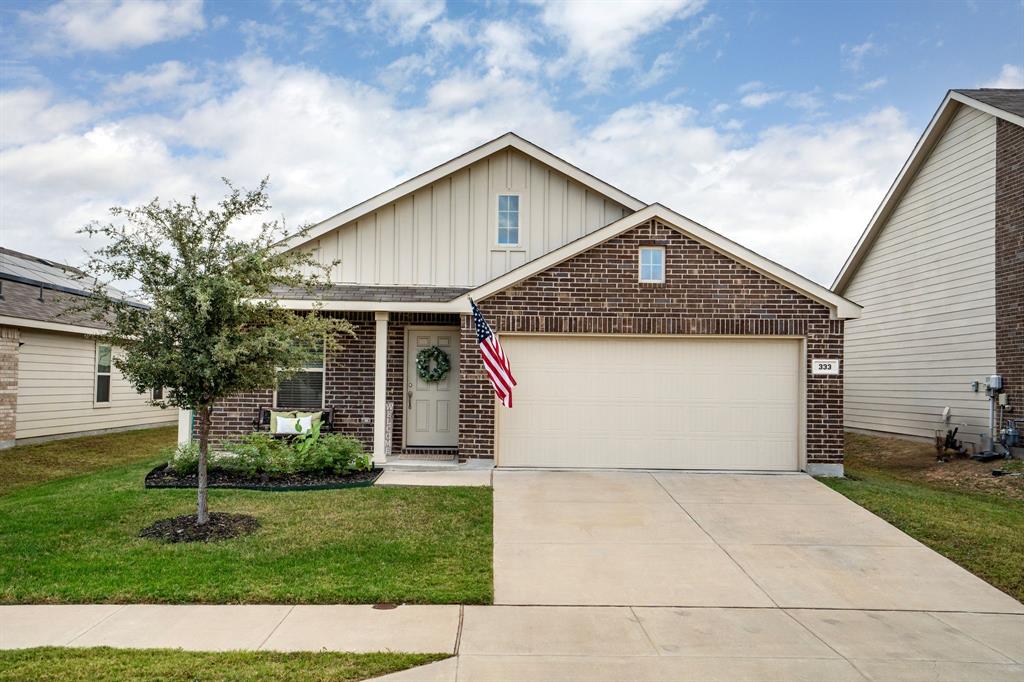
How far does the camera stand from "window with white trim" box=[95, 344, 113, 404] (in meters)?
18.5

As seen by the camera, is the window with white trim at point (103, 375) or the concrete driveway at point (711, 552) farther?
the window with white trim at point (103, 375)

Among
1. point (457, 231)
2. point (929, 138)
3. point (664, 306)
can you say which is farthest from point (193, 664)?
point (929, 138)

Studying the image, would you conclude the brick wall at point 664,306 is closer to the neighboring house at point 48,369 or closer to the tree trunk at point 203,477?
the tree trunk at point 203,477

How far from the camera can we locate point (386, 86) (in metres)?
16.8

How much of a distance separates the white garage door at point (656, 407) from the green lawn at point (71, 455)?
8.03m

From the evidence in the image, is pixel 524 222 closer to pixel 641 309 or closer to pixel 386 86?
pixel 641 309

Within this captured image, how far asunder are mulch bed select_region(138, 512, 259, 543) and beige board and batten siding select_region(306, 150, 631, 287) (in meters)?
5.83

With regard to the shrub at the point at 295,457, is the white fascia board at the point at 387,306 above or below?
above

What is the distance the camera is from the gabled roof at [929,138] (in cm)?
1412

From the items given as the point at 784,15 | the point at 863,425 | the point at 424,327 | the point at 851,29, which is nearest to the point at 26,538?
the point at 424,327

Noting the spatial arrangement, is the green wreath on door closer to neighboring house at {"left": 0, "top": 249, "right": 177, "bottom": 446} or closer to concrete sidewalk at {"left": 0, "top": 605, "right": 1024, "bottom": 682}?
neighboring house at {"left": 0, "top": 249, "right": 177, "bottom": 446}

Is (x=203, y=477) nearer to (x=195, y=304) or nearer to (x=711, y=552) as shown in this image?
(x=195, y=304)

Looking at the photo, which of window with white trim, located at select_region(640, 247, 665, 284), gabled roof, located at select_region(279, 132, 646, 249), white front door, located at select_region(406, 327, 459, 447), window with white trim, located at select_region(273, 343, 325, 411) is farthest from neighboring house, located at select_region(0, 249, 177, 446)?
window with white trim, located at select_region(640, 247, 665, 284)

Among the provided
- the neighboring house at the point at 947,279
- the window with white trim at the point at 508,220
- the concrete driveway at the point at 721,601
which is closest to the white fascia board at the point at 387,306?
the window with white trim at the point at 508,220
